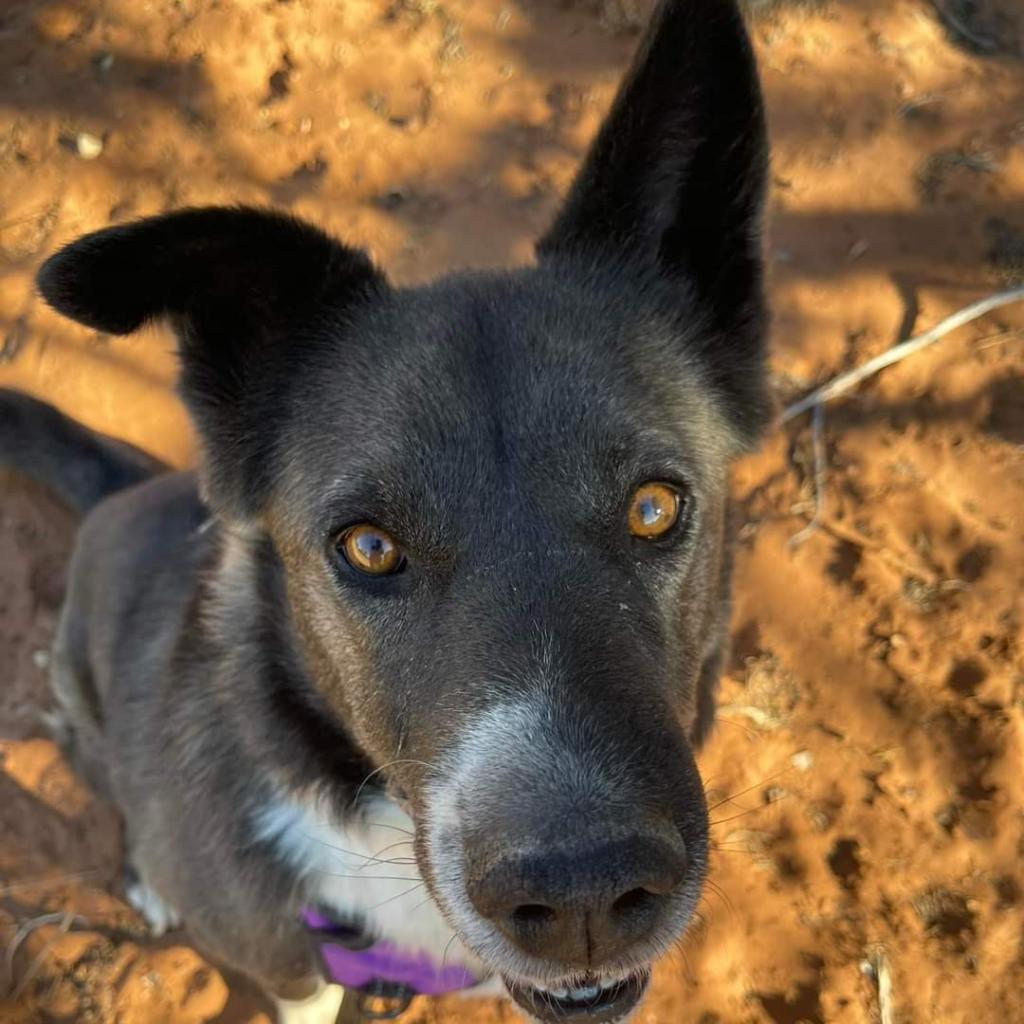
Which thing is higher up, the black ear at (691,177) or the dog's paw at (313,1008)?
the black ear at (691,177)

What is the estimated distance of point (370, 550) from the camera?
2160mm

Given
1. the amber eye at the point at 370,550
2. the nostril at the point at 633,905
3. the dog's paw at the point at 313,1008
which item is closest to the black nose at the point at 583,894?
the nostril at the point at 633,905

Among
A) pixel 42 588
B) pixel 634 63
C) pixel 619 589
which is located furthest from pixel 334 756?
pixel 42 588

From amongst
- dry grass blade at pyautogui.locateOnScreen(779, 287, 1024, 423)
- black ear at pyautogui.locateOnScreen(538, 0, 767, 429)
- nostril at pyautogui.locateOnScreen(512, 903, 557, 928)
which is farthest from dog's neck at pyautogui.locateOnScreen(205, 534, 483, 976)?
dry grass blade at pyautogui.locateOnScreen(779, 287, 1024, 423)

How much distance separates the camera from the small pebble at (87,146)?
559 cm

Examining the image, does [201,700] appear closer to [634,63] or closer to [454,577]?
[454,577]

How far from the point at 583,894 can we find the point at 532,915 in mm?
173

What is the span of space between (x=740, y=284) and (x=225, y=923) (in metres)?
2.71

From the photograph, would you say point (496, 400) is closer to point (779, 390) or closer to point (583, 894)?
point (583, 894)

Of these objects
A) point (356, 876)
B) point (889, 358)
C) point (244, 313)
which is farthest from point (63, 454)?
point (889, 358)

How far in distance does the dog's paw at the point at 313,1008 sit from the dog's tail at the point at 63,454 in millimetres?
2406

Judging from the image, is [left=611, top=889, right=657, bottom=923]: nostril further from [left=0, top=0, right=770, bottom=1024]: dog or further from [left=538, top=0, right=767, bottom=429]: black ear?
[left=538, top=0, right=767, bottom=429]: black ear

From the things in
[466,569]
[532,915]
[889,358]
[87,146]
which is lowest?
[889,358]

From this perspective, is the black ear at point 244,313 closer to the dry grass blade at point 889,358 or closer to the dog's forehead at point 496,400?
the dog's forehead at point 496,400
